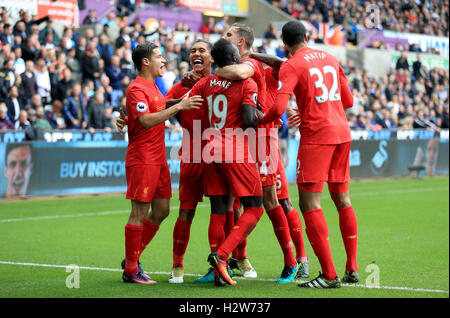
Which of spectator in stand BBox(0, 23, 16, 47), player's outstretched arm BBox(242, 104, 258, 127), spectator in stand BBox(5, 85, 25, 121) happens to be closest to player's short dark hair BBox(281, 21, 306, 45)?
player's outstretched arm BBox(242, 104, 258, 127)

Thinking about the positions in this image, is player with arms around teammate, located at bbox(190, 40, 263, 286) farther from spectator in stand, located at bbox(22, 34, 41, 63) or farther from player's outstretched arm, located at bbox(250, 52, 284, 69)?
spectator in stand, located at bbox(22, 34, 41, 63)

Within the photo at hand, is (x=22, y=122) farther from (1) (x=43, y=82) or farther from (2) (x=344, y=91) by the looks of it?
(2) (x=344, y=91)

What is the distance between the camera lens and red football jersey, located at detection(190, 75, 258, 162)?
6.32 m

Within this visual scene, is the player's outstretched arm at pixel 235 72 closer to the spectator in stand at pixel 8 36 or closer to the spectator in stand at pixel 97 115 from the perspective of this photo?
the spectator in stand at pixel 97 115

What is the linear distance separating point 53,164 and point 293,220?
28.9 ft

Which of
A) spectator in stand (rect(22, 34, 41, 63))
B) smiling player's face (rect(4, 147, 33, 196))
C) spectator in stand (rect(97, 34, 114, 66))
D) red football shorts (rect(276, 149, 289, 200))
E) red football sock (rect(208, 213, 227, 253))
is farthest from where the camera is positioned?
spectator in stand (rect(97, 34, 114, 66))

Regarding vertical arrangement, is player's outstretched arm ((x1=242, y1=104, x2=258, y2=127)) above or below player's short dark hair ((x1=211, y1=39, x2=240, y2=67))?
below

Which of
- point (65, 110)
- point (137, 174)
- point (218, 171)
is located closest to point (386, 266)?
point (218, 171)

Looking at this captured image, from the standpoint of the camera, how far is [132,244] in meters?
6.33

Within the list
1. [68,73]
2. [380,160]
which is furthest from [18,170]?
[380,160]

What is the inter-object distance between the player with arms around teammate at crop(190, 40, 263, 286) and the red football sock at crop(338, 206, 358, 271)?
81 centimetres

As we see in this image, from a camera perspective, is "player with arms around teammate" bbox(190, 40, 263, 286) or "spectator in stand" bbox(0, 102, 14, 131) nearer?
"player with arms around teammate" bbox(190, 40, 263, 286)

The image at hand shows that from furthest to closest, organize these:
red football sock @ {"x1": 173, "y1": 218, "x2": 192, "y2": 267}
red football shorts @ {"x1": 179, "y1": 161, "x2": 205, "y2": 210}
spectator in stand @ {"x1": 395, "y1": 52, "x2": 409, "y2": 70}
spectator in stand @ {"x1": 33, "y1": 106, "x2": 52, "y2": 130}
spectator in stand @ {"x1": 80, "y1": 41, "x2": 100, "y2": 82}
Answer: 1. spectator in stand @ {"x1": 395, "y1": 52, "x2": 409, "y2": 70}
2. spectator in stand @ {"x1": 80, "y1": 41, "x2": 100, "y2": 82}
3. spectator in stand @ {"x1": 33, "y1": 106, "x2": 52, "y2": 130}
4. red football shorts @ {"x1": 179, "y1": 161, "x2": 205, "y2": 210}
5. red football sock @ {"x1": 173, "y1": 218, "x2": 192, "y2": 267}

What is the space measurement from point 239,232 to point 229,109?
109cm
